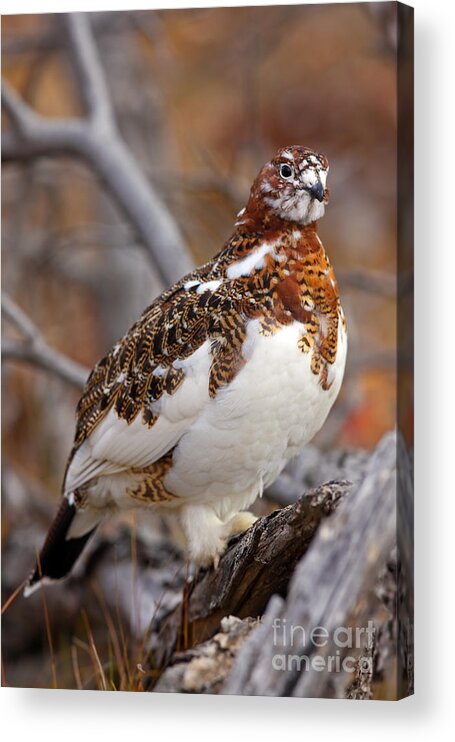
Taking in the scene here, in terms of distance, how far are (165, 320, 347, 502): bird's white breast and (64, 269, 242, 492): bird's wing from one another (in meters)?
0.05

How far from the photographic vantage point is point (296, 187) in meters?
2.98

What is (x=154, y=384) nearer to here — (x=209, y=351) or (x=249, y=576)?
(x=209, y=351)

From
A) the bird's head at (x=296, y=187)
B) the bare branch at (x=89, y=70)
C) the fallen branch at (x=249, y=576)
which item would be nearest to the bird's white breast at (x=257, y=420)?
the fallen branch at (x=249, y=576)

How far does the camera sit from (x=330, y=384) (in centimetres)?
299

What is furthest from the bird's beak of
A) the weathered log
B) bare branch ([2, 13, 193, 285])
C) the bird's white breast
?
the weathered log

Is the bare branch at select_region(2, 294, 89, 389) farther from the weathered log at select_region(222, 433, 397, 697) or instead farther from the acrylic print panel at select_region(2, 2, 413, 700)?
the weathered log at select_region(222, 433, 397, 697)

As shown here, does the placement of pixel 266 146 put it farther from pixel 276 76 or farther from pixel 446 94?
pixel 446 94

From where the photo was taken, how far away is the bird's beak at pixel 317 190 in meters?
2.95

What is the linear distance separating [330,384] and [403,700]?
0.80 metres

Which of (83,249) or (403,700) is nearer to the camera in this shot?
(403,700)

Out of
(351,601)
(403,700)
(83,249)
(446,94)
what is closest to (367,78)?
(446,94)

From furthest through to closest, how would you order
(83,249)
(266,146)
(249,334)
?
(83,249) < (266,146) < (249,334)

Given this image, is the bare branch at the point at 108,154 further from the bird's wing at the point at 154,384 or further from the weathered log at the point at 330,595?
the weathered log at the point at 330,595

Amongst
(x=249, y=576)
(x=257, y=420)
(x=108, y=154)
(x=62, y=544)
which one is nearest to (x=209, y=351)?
(x=257, y=420)
